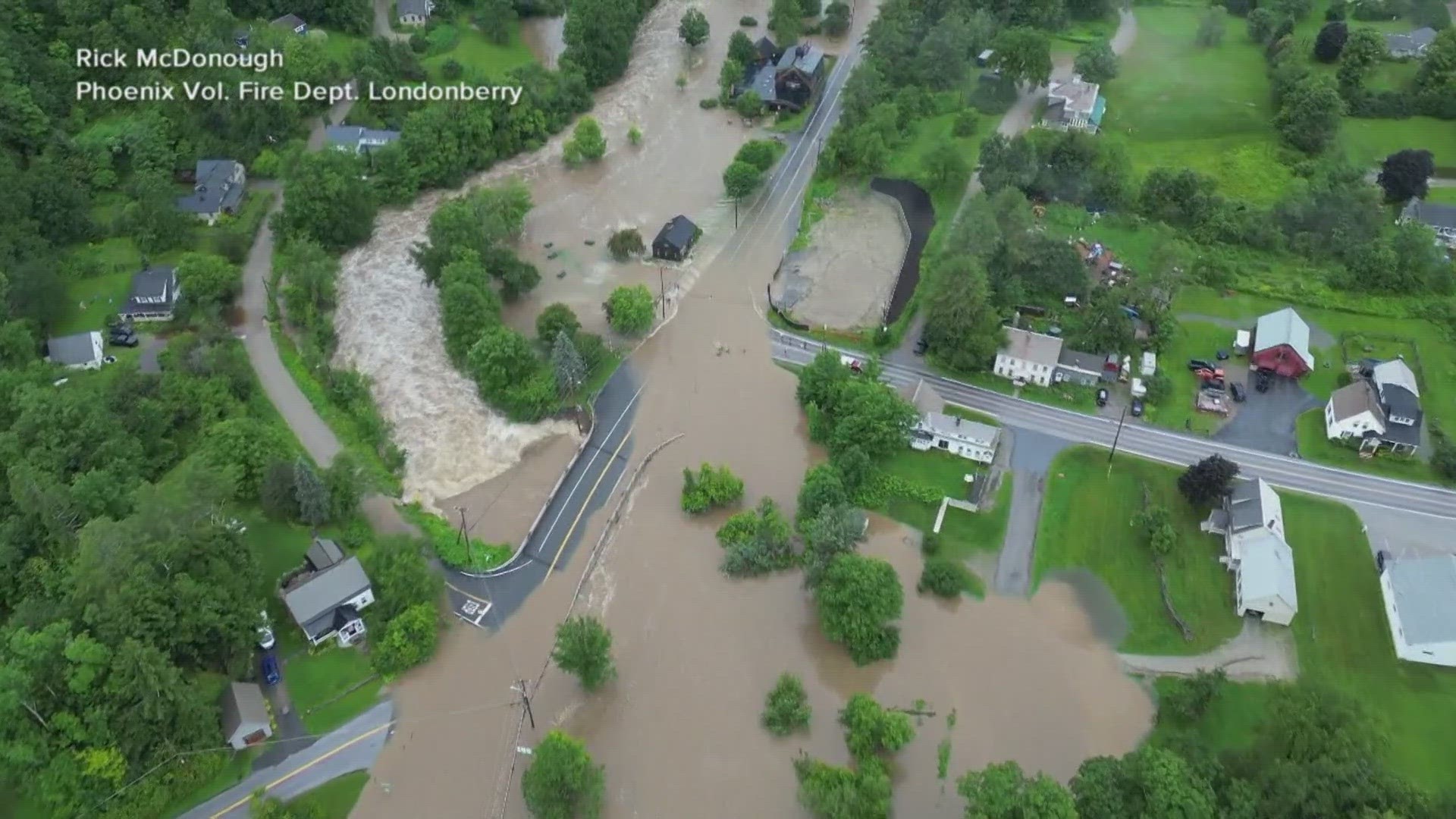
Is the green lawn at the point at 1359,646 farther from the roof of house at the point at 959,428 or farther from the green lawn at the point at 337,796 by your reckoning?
the green lawn at the point at 337,796

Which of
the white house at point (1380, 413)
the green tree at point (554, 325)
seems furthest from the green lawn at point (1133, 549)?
the green tree at point (554, 325)

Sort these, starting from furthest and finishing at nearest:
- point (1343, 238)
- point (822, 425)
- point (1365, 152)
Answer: point (1365, 152), point (1343, 238), point (822, 425)

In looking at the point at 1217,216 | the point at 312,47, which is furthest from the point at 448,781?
the point at 312,47

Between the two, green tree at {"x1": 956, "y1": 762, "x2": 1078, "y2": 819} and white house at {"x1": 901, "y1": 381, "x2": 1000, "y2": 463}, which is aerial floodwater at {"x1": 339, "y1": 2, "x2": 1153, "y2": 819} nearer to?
green tree at {"x1": 956, "y1": 762, "x2": 1078, "y2": 819}

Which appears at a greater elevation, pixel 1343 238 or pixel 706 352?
pixel 1343 238

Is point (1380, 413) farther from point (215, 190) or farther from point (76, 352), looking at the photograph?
point (215, 190)

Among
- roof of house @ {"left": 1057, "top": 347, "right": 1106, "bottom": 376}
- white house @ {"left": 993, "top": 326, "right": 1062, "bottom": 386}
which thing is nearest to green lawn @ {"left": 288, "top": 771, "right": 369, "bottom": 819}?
white house @ {"left": 993, "top": 326, "right": 1062, "bottom": 386}

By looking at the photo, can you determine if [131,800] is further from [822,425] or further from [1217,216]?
[1217,216]

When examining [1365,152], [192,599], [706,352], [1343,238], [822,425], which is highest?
[1365,152]
